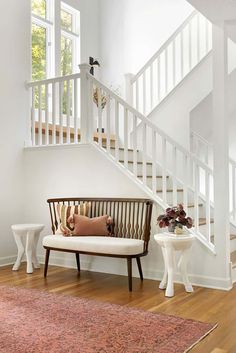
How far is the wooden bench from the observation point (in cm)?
410

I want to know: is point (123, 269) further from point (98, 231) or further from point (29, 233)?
point (29, 233)

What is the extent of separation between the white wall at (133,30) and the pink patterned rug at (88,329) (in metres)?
4.77

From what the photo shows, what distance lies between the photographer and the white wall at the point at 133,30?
6891 mm

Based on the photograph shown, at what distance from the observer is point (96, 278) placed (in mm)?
4602

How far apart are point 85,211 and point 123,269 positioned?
80cm

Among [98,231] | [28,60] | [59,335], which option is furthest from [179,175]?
[59,335]

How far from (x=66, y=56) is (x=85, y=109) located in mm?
2349

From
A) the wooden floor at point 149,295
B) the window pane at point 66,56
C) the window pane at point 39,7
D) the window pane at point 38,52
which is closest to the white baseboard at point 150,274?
the wooden floor at point 149,295

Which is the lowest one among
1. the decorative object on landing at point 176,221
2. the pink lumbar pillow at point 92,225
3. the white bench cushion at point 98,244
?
the white bench cushion at point 98,244

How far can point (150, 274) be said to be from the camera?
4547 mm

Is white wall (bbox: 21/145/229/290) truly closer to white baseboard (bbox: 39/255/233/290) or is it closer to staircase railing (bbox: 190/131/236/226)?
white baseboard (bbox: 39/255/233/290)

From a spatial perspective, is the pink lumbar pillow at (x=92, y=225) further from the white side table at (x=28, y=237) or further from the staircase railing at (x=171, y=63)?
the staircase railing at (x=171, y=63)

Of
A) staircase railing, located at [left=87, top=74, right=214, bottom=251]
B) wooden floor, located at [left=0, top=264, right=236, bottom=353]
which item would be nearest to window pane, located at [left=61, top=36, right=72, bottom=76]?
staircase railing, located at [left=87, top=74, right=214, bottom=251]

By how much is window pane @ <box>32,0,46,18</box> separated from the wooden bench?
3257 mm
